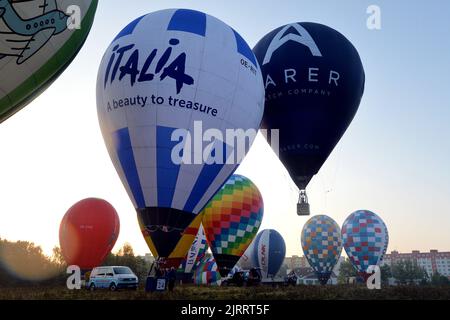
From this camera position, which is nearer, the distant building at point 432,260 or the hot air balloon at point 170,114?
the hot air balloon at point 170,114

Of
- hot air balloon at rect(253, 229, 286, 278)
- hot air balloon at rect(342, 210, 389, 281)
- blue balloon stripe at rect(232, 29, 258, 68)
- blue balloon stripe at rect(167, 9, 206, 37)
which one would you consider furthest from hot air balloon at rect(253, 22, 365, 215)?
hot air balloon at rect(253, 229, 286, 278)

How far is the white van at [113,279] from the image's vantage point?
19.1 metres

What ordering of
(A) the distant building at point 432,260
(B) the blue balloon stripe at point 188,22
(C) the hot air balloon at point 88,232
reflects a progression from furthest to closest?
(A) the distant building at point 432,260
(C) the hot air balloon at point 88,232
(B) the blue balloon stripe at point 188,22

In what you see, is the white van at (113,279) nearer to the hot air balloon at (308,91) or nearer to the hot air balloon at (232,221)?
the hot air balloon at (232,221)

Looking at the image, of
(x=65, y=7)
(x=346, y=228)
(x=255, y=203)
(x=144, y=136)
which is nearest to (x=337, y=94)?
(x=255, y=203)

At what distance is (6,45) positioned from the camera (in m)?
10.5

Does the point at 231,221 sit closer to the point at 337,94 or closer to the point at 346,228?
the point at 337,94

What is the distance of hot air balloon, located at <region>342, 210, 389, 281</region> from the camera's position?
37.2m

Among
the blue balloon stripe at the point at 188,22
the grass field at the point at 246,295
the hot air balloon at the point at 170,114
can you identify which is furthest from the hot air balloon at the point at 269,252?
the blue balloon stripe at the point at 188,22

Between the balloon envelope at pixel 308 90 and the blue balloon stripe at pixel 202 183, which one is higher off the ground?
the balloon envelope at pixel 308 90

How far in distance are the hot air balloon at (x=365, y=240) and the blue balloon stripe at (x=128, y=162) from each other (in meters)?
28.0

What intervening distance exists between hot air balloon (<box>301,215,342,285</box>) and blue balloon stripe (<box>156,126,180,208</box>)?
28695 mm

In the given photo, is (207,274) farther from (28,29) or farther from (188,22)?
(28,29)
